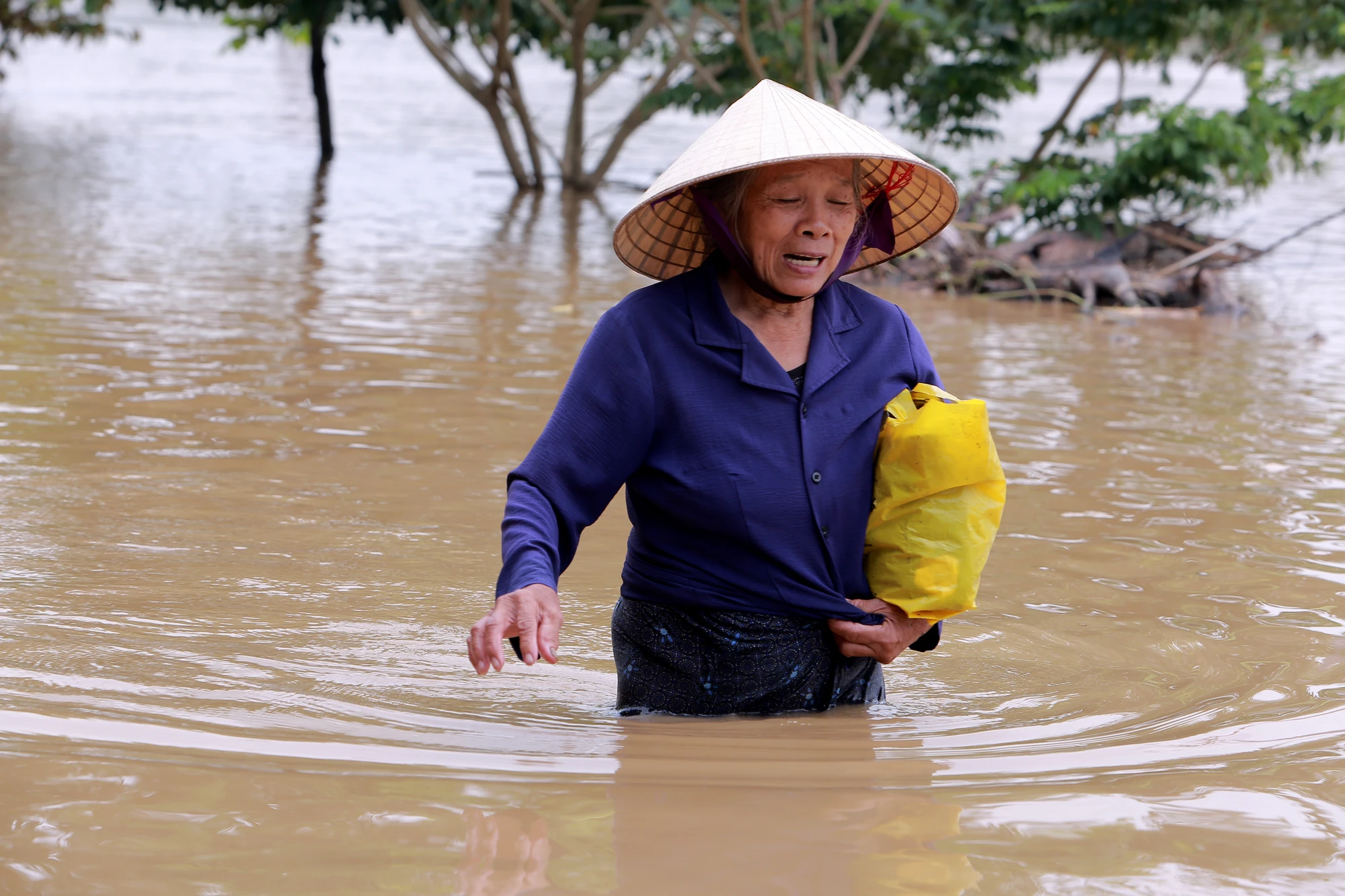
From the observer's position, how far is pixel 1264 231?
14.9 meters

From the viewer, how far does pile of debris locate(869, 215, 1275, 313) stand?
10.8 m

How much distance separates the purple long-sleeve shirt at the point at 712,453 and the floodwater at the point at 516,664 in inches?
12.9

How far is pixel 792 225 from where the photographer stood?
2.57 m

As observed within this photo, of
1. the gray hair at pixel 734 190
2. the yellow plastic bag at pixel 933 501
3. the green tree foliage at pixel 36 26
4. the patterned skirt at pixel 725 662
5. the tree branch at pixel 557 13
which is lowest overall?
the patterned skirt at pixel 725 662

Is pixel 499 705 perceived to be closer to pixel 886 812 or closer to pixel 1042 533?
pixel 886 812

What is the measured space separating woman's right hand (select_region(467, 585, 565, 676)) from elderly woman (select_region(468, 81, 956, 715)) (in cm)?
5

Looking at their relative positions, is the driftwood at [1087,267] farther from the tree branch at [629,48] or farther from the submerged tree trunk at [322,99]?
the submerged tree trunk at [322,99]

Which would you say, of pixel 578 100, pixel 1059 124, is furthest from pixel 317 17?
pixel 1059 124

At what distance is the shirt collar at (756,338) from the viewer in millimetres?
2568

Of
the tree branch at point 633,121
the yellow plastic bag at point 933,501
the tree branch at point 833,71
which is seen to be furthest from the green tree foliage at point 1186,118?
the yellow plastic bag at point 933,501

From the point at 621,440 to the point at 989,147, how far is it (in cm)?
2393

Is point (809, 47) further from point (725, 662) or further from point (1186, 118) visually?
point (725, 662)

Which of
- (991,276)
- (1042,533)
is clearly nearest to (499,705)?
(1042,533)

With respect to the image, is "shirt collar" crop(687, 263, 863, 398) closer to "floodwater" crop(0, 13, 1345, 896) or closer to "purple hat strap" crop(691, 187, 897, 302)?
"purple hat strap" crop(691, 187, 897, 302)
